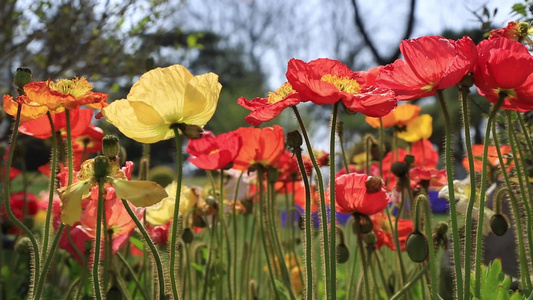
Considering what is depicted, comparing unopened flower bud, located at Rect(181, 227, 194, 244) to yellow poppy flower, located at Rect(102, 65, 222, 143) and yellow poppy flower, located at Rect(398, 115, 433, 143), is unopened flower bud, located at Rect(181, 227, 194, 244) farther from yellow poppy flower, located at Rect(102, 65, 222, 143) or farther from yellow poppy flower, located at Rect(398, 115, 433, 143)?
yellow poppy flower, located at Rect(398, 115, 433, 143)

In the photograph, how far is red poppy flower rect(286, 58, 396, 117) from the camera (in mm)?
746

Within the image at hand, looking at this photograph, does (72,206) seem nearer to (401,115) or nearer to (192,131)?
(192,131)

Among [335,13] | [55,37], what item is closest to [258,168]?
[55,37]

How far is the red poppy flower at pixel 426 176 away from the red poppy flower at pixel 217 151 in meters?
0.36

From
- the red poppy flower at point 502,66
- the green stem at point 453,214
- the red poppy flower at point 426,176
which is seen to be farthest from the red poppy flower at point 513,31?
the red poppy flower at point 426,176

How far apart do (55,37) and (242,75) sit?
16.8 meters

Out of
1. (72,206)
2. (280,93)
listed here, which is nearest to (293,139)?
(280,93)

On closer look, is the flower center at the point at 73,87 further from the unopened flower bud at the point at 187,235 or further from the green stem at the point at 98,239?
the unopened flower bud at the point at 187,235

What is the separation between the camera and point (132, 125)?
0.80 m

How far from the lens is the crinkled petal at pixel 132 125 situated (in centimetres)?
79

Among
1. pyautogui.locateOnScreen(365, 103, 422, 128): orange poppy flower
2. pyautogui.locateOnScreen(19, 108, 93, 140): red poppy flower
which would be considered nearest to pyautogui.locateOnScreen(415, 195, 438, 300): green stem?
pyautogui.locateOnScreen(19, 108, 93, 140): red poppy flower

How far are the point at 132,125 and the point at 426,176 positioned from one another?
689mm

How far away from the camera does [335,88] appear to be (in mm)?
744

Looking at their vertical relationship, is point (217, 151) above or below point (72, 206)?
above
